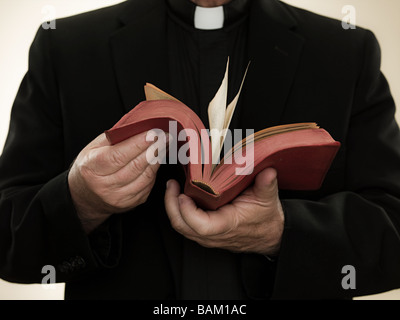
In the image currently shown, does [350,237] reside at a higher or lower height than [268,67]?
lower

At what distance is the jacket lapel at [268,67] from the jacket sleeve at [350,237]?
243 millimetres

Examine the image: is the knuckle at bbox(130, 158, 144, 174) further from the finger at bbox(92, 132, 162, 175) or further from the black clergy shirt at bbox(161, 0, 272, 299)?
the black clergy shirt at bbox(161, 0, 272, 299)

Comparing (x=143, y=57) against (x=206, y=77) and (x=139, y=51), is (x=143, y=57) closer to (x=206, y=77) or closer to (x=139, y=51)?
(x=139, y=51)

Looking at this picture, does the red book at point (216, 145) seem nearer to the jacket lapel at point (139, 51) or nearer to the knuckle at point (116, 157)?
the knuckle at point (116, 157)

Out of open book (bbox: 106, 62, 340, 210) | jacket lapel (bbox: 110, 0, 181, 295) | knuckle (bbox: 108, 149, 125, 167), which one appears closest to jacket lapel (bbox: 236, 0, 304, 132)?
jacket lapel (bbox: 110, 0, 181, 295)

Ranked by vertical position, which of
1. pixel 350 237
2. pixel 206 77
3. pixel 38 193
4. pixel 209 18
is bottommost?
pixel 350 237

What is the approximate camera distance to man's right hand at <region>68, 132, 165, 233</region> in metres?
0.86

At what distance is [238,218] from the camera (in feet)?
3.08

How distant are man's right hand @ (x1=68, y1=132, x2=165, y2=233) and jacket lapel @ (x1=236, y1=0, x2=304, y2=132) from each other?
1.32 feet

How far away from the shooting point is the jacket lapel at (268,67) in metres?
1.21

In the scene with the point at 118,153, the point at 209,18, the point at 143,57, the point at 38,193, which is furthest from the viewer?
the point at 209,18

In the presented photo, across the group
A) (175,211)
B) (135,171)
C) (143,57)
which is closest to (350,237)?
(175,211)

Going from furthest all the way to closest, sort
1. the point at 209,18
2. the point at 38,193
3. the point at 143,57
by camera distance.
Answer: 1. the point at 209,18
2. the point at 143,57
3. the point at 38,193

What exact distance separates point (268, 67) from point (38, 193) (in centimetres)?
66
